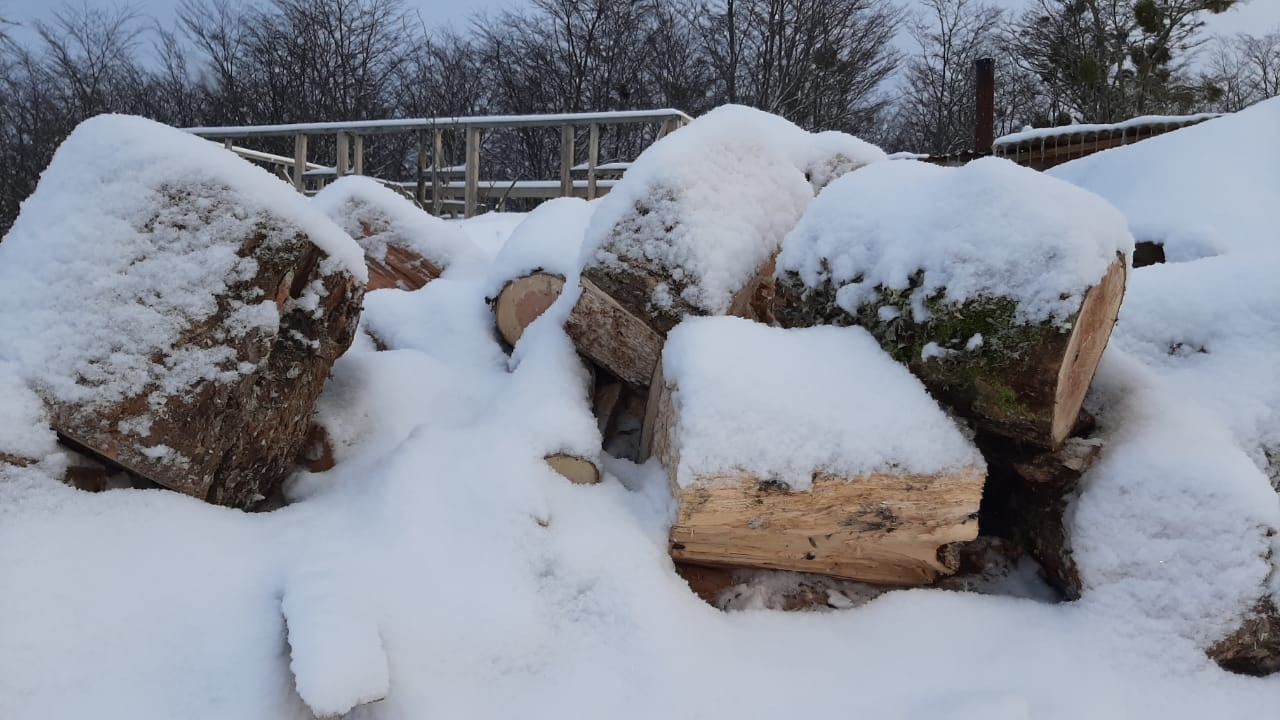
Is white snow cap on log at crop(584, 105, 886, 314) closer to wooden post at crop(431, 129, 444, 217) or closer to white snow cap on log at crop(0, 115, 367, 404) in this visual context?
white snow cap on log at crop(0, 115, 367, 404)

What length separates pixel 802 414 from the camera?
1.74m

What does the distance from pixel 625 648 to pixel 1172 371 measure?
1702 millimetres

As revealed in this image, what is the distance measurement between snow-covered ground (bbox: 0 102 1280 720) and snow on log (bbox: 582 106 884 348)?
444 mm

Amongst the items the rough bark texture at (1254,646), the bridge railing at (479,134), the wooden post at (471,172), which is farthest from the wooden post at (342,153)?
the rough bark texture at (1254,646)

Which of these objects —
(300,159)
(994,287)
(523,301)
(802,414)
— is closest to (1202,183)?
(994,287)

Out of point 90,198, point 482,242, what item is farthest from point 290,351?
point 482,242

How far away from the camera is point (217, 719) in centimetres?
135

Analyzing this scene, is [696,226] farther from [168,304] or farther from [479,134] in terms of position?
[479,134]

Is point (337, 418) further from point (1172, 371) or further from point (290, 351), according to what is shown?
point (1172, 371)

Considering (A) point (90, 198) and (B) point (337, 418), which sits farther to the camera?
(B) point (337, 418)

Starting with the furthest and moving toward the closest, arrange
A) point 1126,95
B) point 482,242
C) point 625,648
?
point 1126,95, point 482,242, point 625,648

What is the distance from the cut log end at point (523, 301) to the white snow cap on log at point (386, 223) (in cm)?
74

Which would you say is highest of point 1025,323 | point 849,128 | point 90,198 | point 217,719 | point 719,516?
point 849,128

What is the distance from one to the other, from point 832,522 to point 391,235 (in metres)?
2.40
